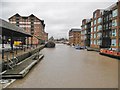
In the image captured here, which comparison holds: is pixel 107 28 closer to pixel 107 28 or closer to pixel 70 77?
pixel 107 28

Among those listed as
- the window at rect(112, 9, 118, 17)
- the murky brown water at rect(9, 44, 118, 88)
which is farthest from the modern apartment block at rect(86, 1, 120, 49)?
the murky brown water at rect(9, 44, 118, 88)

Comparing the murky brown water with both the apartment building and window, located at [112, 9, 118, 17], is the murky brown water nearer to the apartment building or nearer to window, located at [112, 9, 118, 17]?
the apartment building

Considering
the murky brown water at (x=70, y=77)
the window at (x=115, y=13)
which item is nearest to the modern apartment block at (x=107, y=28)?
the window at (x=115, y=13)

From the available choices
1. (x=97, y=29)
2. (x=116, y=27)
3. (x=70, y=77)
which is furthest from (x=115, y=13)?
(x=70, y=77)

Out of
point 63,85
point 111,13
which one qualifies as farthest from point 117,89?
point 111,13

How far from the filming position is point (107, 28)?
38.3 meters

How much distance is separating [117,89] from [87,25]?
5221 centimetres

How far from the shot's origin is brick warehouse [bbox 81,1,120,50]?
32188 mm

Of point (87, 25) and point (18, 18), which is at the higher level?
point (18, 18)

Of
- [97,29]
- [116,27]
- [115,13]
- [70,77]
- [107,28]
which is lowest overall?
[70,77]

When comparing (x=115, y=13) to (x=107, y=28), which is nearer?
(x=115, y=13)

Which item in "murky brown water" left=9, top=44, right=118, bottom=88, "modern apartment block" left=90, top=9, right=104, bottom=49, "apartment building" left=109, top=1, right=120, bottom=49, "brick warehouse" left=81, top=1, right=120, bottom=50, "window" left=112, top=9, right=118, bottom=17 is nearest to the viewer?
"murky brown water" left=9, top=44, right=118, bottom=88

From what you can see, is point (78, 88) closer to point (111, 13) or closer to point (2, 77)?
point (2, 77)

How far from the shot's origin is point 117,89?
851cm
